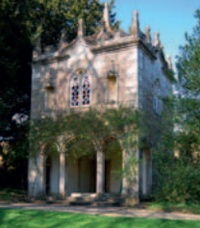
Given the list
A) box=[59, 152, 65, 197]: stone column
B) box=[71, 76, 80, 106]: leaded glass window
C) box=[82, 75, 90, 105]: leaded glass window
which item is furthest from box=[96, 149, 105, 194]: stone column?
box=[71, 76, 80, 106]: leaded glass window

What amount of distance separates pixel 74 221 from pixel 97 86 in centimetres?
841

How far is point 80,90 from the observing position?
1812cm

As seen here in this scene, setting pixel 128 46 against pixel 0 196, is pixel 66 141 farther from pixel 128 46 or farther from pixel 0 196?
pixel 128 46

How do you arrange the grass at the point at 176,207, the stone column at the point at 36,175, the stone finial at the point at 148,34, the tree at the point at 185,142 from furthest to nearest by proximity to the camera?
the stone finial at the point at 148,34, the stone column at the point at 36,175, the tree at the point at 185,142, the grass at the point at 176,207

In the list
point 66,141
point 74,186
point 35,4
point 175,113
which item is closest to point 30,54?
point 35,4

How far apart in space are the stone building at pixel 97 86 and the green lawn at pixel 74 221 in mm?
4977

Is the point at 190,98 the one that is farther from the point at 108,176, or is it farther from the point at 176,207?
the point at 108,176

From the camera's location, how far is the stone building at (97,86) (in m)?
16.7

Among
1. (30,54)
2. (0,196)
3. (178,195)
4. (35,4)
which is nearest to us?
(178,195)

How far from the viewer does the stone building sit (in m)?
16.7

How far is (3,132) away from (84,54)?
766 centimetres

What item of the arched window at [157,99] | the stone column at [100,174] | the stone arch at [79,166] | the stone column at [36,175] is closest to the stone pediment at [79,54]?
the stone arch at [79,166]

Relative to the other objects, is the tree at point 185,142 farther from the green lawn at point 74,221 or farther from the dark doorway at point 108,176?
the dark doorway at point 108,176

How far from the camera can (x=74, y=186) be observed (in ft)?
67.3
